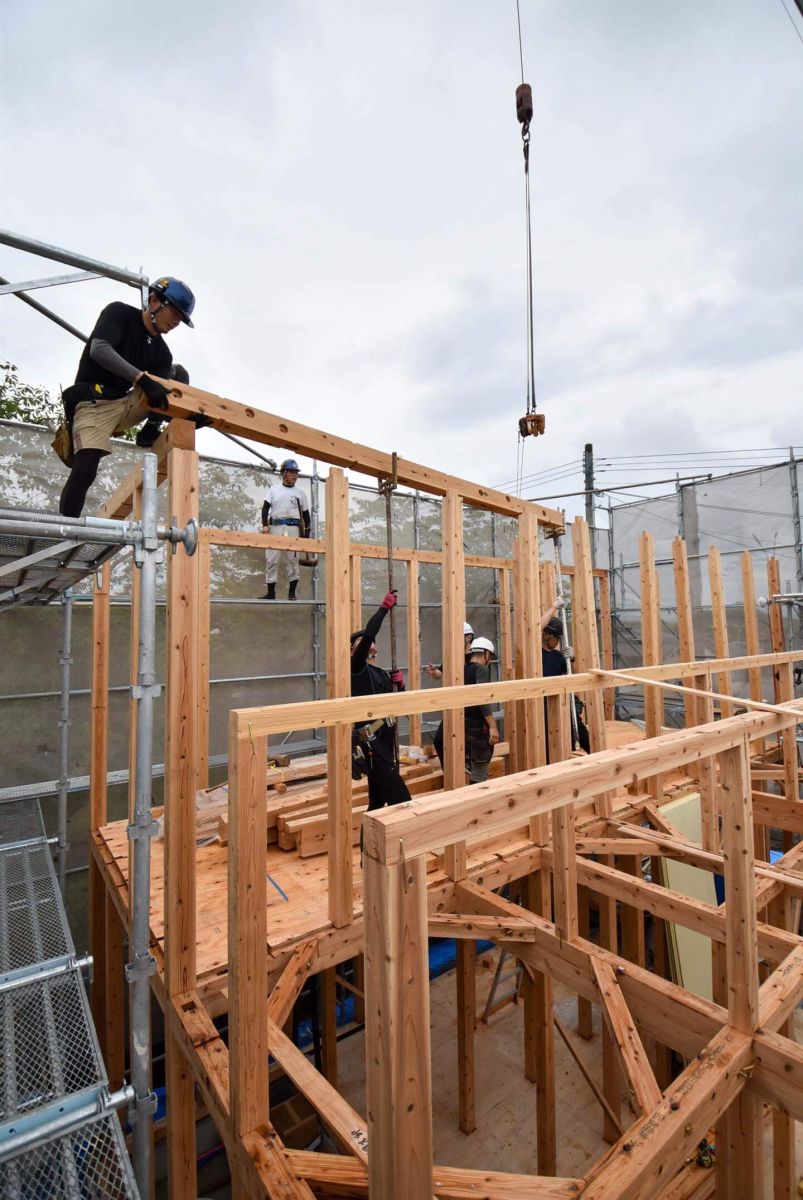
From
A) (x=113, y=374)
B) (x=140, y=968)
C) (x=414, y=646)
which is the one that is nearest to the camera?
(x=140, y=968)

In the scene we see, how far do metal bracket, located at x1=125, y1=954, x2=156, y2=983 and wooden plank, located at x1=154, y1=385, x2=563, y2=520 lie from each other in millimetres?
2868

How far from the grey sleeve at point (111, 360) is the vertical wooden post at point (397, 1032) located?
2831 millimetres

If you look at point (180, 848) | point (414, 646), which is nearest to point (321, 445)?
point (180, 848)

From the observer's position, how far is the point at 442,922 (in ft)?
11.3

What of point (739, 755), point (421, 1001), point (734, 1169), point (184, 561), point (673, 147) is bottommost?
point (734, 1169)

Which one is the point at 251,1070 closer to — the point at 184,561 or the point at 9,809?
the point at 184,561

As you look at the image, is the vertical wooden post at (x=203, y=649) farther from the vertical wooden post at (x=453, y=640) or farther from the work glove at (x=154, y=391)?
the vertical wooden post at (x=453, y=640)

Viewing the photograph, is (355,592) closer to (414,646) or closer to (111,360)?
(414,646)

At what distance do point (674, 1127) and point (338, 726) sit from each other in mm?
2194

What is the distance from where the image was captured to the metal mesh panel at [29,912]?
3.18 m

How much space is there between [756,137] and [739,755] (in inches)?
362

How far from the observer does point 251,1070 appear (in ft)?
6.99

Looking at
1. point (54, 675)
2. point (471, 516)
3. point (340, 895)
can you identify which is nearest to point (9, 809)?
point (54, 675)

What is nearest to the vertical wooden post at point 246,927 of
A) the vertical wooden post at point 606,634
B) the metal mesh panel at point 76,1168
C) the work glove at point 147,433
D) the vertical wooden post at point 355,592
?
the metal mesh panel at point 76,1168
